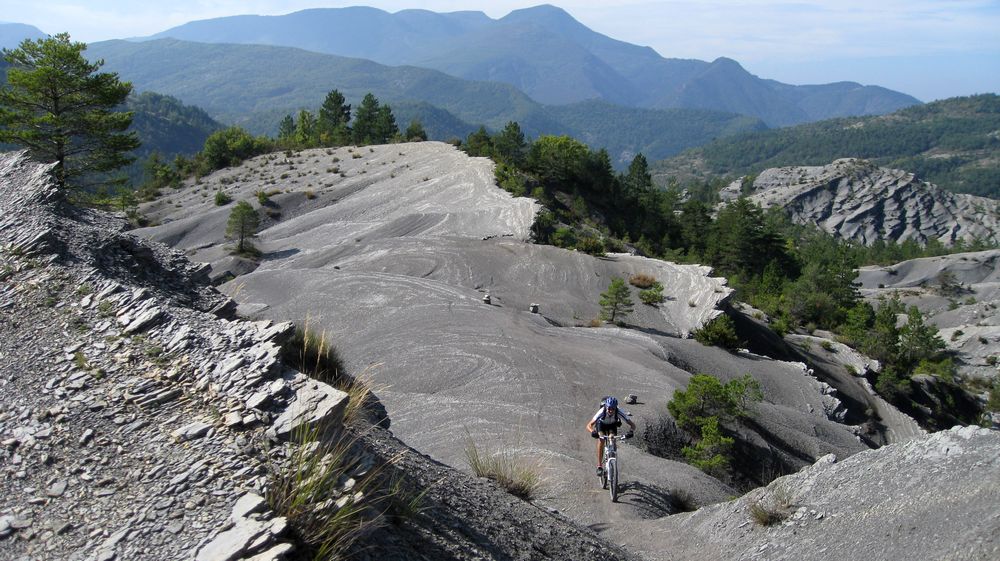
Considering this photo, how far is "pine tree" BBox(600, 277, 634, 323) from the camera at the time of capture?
85.5 feet

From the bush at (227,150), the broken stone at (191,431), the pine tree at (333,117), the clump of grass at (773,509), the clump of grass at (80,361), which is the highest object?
the pine tree at (333,117)

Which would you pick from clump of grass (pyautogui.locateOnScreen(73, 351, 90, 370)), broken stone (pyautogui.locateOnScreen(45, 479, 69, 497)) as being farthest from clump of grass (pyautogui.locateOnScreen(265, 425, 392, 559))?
clump of grass (pyautogui.locateOnScreen(73, 351, 90, 370))

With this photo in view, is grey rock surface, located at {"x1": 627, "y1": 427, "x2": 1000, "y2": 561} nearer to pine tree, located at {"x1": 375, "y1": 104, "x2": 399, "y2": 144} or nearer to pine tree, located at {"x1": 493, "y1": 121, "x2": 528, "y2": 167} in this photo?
pine tree, located at {"x1": 493, "y1": 121, "x2": 528, "y2": 167}

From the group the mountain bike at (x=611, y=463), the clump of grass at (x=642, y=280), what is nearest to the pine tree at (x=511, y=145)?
the clump of grass at (x=642, y=280)

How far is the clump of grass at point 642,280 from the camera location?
3111 cm

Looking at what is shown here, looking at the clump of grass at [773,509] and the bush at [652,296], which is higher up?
the clump of grass at [773,509]

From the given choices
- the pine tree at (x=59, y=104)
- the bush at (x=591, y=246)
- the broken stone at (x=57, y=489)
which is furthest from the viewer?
the bush at (x=591, y=246)

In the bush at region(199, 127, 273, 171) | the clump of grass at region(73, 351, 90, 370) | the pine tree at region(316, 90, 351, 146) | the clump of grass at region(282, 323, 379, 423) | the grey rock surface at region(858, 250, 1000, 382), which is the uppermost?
the pine tree at region(316, 90, 351, 146)

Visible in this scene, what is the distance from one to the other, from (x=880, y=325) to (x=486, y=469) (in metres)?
→ 37.8

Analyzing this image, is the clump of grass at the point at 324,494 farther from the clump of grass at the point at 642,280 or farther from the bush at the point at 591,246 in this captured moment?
the bush at the point at 591,246

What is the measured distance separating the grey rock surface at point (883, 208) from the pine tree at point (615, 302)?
6275 inches

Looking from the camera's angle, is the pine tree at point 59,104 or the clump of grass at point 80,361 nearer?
the clump of grass at point 80,361

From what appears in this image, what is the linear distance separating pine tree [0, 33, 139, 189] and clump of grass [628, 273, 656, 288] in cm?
2384

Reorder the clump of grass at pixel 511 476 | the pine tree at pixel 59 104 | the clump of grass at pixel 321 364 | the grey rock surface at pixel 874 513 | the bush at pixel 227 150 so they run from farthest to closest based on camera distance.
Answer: the bush at pixel 227 150 → the pine tree at pixel 59 104 → the clump of grass at pixel 511 476 → the clump of grass at pixel 321 364 → the grey rock surface at pixel 874 513
